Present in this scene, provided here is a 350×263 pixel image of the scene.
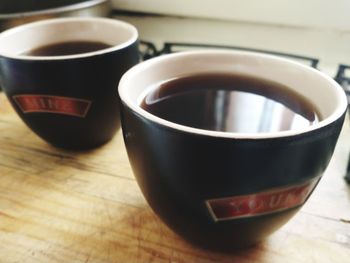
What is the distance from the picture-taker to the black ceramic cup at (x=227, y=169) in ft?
0.74

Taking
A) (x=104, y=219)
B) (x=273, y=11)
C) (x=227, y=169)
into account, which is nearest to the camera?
(x=227, y=169)

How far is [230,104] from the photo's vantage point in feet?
1.16

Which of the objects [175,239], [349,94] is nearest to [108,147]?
[175,239]

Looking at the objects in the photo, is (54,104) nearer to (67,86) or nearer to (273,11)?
(67,86)

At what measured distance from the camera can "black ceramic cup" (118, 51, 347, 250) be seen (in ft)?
0.74

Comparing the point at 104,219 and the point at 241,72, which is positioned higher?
the point at 241,72

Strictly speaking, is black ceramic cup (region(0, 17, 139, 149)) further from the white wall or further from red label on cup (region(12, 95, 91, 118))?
the white wall

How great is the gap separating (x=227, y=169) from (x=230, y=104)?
132mm

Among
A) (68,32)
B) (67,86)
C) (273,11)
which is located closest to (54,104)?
(67,86)

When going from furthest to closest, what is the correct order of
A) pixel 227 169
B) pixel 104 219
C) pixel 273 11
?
pixel 273 11 → pixel 104 219 → pixel 227 169

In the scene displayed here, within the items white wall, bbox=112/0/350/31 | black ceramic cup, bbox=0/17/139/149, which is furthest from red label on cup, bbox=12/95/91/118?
white wall, bbox=112/0/350/31

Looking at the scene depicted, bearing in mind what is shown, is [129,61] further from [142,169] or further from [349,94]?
[349,94]

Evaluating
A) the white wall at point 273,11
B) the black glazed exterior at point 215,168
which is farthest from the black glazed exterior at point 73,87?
the white wall at point 273,11

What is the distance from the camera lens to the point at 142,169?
0.91 ft
